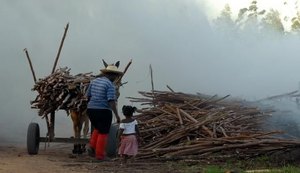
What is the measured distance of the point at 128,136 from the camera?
9219 millimetres

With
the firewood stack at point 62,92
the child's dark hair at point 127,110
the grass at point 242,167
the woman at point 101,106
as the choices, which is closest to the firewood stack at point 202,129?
the grass at point 242,167

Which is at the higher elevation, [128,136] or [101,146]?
[128,136]

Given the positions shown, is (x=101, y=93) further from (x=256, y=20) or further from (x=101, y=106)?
(x=256, y=20)

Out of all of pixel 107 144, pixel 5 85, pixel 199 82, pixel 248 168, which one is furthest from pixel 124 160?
pixel 5 85

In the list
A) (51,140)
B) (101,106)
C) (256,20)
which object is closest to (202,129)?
(101,106)

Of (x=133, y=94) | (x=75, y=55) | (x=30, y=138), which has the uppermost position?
(x=75, y=55)

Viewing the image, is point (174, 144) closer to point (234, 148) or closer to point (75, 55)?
point (234, 148)

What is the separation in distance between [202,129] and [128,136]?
176 centimetres

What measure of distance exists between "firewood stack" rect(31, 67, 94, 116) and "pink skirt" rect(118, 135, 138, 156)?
157 cm

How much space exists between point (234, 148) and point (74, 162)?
8.60 ft

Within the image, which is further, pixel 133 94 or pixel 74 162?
pixel 133 94

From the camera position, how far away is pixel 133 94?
63.5 ft

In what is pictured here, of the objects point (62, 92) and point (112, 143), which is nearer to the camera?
point (112, 143)

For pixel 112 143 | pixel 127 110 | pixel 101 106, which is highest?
pixel 101 106
